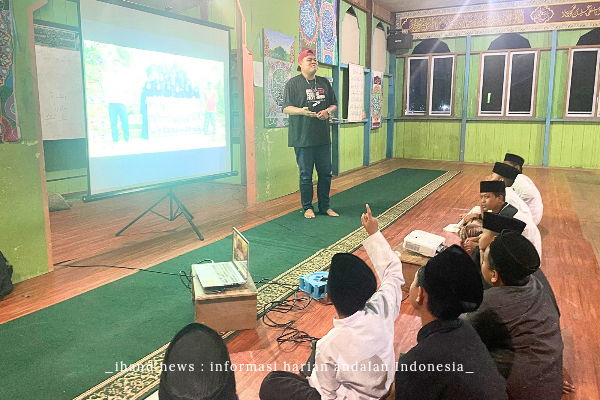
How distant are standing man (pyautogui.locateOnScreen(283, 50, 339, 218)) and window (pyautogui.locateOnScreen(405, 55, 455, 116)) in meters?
5.33

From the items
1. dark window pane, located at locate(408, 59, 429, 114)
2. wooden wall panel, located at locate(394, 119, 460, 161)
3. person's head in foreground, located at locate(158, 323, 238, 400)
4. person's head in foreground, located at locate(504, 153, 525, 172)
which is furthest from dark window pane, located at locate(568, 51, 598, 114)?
person's head in foreground, located at locate(158, 323, 238, 400)

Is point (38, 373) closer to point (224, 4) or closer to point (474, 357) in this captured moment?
point (474, 357)

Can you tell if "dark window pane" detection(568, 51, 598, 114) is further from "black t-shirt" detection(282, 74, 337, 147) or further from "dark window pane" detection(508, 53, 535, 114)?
"black t-shirt" detection(282, 74, 337, 147)

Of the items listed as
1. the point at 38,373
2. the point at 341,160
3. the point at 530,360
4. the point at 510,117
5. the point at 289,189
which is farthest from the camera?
the point at 510,117

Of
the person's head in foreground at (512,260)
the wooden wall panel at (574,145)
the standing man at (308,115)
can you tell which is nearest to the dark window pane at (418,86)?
the wooden wall panel at (574,145)

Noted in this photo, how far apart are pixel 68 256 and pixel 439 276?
280cm

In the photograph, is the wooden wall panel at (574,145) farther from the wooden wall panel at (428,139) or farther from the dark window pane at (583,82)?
the wooden wall panel at (428,139)

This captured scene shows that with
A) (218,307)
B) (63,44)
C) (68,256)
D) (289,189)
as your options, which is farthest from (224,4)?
(218,307)

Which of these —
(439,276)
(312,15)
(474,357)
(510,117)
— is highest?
(312,15)

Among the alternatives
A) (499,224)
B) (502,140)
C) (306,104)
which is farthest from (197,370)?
(502,140)

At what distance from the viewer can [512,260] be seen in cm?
145

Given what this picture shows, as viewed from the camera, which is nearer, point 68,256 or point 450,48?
point 68,256

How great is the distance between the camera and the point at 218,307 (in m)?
2.12

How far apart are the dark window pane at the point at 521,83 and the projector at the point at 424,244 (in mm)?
6712
